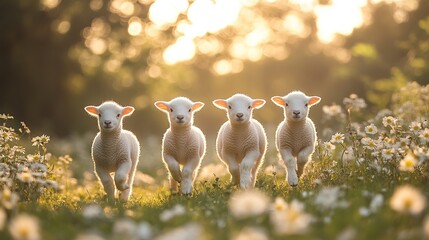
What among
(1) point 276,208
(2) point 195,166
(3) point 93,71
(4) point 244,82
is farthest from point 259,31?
(1) point 276,208

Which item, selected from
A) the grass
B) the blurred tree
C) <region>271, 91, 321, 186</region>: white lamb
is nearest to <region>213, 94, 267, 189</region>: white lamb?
<region>271, 91, 321, 186</region>: white lamb

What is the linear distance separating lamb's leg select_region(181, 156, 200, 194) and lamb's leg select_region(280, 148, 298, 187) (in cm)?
120

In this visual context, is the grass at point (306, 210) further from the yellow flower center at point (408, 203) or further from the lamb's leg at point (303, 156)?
the lamb's leg at point (303, 156)

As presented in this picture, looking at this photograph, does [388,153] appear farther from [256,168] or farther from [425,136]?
[256,168]

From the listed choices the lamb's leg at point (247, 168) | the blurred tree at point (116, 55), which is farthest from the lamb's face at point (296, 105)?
the blurred tree at point (116, 55)

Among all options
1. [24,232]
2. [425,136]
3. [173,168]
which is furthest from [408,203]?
[173,168]

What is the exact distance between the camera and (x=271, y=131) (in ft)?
59.5

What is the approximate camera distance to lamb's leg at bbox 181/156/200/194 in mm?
7973

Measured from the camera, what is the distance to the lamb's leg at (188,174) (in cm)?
797

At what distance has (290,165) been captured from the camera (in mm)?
7934

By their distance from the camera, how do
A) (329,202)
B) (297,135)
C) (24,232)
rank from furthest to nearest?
(297,135) → (329,202) → (24,232)

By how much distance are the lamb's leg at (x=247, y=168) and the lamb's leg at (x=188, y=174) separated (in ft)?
2.44

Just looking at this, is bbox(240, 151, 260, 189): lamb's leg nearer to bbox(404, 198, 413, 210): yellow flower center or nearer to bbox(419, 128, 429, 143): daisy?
bbox(419, 128, 429, 143): daisy

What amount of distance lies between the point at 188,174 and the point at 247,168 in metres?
0.85
